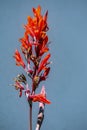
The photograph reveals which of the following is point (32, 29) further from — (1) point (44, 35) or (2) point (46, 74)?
A: (2) point (46, 74)

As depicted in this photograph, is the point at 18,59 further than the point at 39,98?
Yes

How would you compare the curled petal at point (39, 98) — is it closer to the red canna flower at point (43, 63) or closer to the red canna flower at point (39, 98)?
the red canna flower at point (39, 98)

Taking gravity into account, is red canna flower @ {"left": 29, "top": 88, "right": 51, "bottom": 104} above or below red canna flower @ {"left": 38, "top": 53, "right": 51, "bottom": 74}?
below

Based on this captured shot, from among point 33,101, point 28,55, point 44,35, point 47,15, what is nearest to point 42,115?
point 33,101

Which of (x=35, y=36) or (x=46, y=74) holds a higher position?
(x=35, y=36)

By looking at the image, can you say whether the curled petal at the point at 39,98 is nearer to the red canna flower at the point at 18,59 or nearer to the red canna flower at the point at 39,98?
the red canna flower at the point at 39,98

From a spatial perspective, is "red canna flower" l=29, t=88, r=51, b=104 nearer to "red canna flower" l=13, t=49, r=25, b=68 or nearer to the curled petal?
the curled petal

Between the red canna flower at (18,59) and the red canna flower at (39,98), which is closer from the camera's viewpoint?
the red canna flower at (39,98)

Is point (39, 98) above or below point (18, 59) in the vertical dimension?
below

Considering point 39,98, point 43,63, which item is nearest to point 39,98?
point 39,98

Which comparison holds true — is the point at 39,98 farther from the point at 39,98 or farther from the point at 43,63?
the point at 43,63

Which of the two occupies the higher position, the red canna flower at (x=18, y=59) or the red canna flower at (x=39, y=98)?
the red canna flower at (x=18, y=59)
